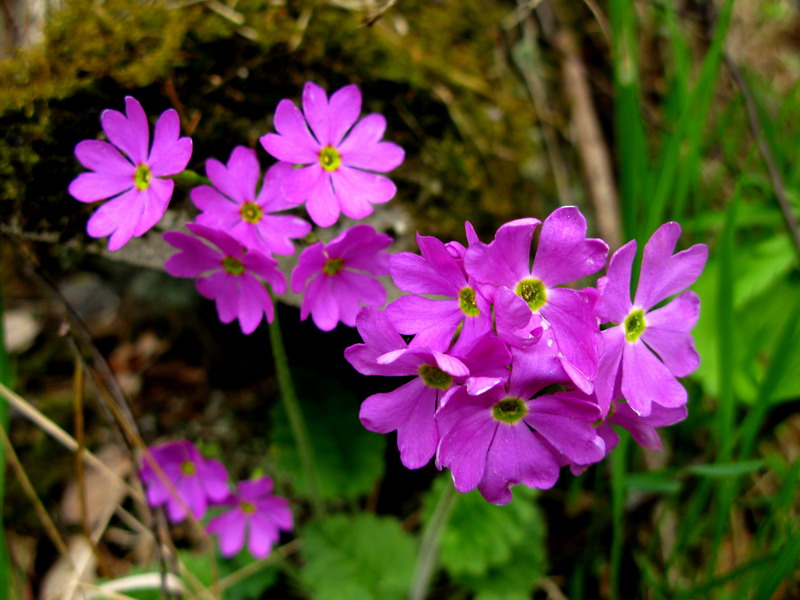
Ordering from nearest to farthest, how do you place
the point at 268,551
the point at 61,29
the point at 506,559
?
1. the point at 61,29
2. the point at 506,559
3. the point at 268,551

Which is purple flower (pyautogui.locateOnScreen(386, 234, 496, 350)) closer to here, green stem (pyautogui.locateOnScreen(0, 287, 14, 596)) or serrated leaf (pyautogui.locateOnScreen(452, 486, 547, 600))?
serrated leaf (pyautogui.locateOnScreen(452, 486, 547, 600))

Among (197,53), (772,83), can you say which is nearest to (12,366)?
(197,53)

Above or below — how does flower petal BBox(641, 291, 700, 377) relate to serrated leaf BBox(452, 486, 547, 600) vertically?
above

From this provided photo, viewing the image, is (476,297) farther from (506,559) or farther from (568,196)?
(568,196)

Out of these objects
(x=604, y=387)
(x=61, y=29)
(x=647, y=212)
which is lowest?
(x=604, y=387)

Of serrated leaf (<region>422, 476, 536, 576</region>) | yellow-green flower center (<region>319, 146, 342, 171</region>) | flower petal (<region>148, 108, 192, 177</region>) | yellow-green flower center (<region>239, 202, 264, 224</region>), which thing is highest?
flower petal (<region>148, 108, 192, 177</region>)

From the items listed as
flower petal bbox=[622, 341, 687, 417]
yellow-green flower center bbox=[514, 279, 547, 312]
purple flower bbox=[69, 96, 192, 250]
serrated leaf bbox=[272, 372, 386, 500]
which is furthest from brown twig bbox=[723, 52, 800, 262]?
purple flower bbox=[69, 96, 192, 250]

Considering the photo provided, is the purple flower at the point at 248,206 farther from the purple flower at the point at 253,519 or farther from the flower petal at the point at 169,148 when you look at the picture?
the purple flower at the point at 253,519
